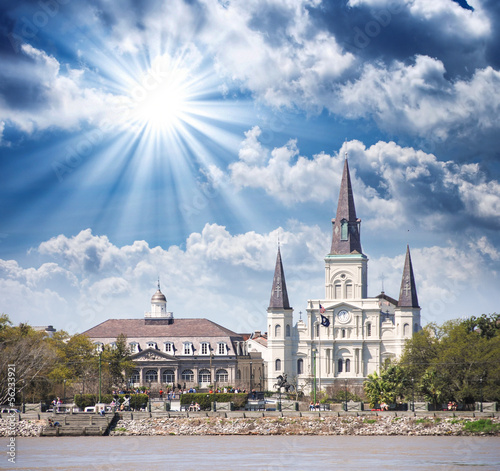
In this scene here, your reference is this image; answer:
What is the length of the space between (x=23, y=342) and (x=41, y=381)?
4.39 m

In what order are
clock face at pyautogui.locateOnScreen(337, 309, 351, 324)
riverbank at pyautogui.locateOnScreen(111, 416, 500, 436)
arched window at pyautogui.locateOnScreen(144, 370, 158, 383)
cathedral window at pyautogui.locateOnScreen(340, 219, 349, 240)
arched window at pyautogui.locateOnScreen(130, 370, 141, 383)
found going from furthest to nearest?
cathedral window at pyautogui.locateOnScreen(340, 219, 349, 240) → clock face at pyautogui.locateOnScreen(337, 309, 351, 324) → arched window at pyautogui.locateOnScreen(144, 370, 158, 383) → arched window at pyautogui.locateOnScreen(130, 370, 141, 383) → riverbank at pyautogui.locateOnScreen(111, 416, 500, 436)

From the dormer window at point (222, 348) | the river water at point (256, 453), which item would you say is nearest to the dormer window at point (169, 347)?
the dormer window at point (222, 348)

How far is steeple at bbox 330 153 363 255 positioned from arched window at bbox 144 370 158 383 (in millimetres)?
34674

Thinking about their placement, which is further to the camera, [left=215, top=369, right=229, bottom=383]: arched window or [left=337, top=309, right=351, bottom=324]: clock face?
[left=337, top=309, right=351, bottom=324]: clock face

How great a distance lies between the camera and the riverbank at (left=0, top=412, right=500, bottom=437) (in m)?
73.2

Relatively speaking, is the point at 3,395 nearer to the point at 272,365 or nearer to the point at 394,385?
the point at 394,385

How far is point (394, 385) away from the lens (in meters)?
90.6

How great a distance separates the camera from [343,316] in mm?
154250

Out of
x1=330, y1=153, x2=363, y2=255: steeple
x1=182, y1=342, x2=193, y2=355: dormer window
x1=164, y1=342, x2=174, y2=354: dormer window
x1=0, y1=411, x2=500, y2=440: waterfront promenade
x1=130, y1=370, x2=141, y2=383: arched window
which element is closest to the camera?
x1=0, y1=411, x2=500, y2=440: waterfront promenade

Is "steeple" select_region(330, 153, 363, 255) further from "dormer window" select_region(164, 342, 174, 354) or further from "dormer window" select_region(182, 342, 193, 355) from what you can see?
"dormer window" select_region(164, 342, 174, 354)

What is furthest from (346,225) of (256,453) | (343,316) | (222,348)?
(256,453)

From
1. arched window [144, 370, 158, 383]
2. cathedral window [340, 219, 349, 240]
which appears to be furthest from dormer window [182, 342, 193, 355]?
cathedral window [340, 219, 349, 240]

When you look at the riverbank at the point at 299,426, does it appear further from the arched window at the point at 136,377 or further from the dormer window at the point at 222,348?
the dormer window at the point at 222,348

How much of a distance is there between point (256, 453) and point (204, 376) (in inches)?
3439
